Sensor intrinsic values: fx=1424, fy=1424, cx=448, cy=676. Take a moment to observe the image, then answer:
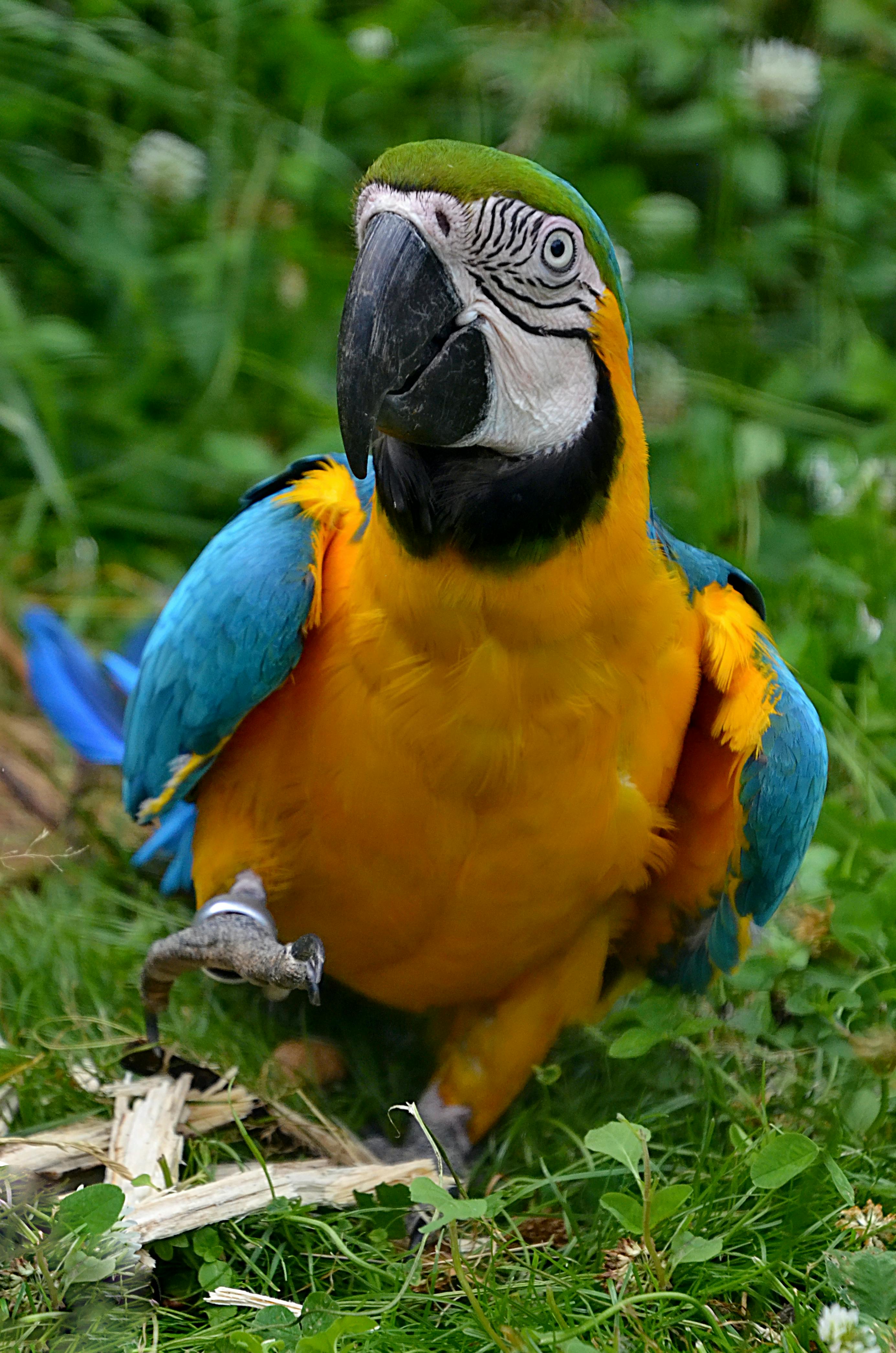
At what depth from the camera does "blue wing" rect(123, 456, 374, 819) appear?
1620mm

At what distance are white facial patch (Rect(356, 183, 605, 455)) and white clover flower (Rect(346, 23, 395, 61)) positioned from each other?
7.31ft

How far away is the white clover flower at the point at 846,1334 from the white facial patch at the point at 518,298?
88 centimetres

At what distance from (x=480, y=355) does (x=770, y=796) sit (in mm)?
639

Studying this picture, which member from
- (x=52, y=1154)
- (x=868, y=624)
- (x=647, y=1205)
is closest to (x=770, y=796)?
(x=647, y=1205)

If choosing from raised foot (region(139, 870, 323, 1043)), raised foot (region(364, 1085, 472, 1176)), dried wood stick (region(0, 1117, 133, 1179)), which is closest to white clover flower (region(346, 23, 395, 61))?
raised foot (region(139, 870, 323, 1043))

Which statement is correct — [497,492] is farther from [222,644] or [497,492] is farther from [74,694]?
[74,694]

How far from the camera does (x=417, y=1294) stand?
4.89 feet

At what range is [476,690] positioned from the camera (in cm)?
152

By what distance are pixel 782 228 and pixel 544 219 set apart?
92.2 inches

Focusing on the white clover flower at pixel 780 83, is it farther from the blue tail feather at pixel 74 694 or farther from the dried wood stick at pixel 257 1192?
the dried wood stick at pixel 257 1192

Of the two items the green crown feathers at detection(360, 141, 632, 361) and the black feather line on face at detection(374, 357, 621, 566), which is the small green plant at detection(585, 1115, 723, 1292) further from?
the green crown feathers at detection(360, 141, 632, 361)

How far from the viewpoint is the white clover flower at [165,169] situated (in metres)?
3.23

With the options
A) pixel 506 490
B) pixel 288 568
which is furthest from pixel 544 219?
pixel 288 568

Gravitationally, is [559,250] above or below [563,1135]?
above
